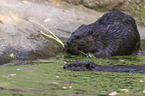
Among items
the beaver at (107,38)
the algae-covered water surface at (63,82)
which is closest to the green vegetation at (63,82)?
the algae-covered water surface at (63,82)

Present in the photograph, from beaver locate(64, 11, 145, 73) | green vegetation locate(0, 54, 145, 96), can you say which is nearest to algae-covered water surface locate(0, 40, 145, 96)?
green vegetation locate(0, 54, 145, 96)

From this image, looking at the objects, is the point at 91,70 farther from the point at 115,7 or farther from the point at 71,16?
the point at 115,7

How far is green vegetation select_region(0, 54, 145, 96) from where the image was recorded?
2609mm

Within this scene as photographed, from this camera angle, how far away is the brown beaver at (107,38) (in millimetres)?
5875

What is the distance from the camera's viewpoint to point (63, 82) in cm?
312

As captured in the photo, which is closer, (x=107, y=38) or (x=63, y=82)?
(x=63, y=82)

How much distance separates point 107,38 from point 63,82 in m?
3.14

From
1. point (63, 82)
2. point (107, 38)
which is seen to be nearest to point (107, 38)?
point (107, 38)

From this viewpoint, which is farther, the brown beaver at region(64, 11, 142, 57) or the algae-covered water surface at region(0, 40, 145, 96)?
the brown beaver at region(64, 11, 142, 57)

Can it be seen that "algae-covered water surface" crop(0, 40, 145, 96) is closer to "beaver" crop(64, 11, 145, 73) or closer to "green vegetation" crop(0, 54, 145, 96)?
"green vegetation" crop(0, 54, 145, 96)

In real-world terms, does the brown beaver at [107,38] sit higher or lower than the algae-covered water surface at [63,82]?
higher

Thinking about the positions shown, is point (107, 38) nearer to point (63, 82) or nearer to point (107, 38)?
point (107, 38)

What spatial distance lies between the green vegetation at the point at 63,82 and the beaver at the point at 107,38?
71.8 inches

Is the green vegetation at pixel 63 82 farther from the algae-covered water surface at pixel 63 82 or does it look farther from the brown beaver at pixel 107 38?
the brown beaver at pixel 107 38
